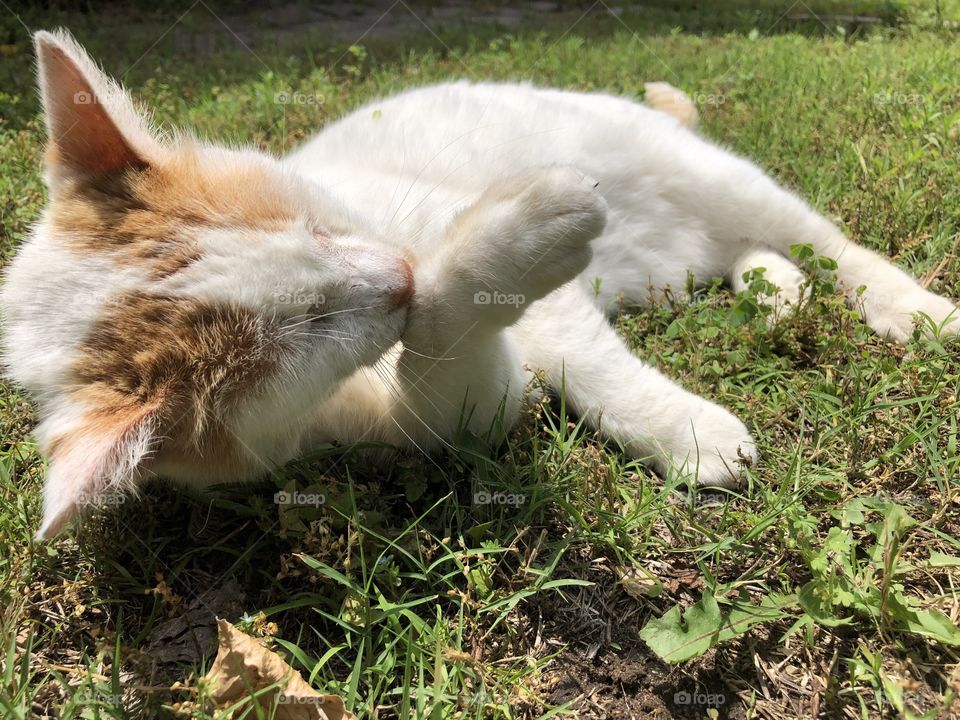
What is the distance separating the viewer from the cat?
146 centimetres

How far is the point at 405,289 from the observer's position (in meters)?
1.64

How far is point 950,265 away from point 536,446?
1823 mm

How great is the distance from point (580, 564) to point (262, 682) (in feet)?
2.62

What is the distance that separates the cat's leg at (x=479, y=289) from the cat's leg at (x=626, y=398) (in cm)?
26

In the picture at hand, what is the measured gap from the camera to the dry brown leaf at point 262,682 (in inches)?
54.8

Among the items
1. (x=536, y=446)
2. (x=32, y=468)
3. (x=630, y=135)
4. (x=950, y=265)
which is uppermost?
(x=630, y=135)

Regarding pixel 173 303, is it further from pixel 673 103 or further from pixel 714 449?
pixel 673 103

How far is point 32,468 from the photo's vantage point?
2.02 m

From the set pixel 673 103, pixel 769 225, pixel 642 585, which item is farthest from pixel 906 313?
pixel 673 103

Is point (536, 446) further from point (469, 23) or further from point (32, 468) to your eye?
point (469, 23)

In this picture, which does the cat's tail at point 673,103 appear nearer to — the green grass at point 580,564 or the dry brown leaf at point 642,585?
the green grass at point 580,564

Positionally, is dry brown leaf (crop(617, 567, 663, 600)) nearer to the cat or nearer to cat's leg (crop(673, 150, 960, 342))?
the cat

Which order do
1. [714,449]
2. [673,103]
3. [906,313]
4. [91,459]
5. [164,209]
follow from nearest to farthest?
[91,459], [164,209], [714,449], [906,313], [673,103]

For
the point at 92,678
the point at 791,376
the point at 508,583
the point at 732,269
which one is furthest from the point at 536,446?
the point at 732,269
